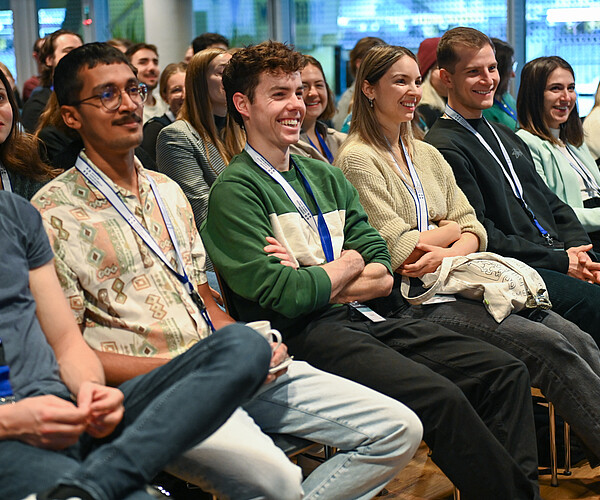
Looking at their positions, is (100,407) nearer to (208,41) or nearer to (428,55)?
(428,55)

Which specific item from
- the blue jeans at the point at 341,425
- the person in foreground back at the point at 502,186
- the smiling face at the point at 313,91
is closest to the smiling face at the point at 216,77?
the smiling face at the point at 313,91

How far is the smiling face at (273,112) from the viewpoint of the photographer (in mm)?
2574

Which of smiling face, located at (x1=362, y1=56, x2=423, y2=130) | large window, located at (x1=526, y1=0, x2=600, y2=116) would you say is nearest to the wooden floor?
smiling face, located at (x1=362, y1=56, x2=423, y2=130)

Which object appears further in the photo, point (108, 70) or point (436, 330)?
point (436, 330)

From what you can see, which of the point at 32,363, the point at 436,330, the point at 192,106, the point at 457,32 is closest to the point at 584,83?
the point at 457,32

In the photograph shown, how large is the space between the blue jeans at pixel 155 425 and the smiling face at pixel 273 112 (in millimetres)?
903

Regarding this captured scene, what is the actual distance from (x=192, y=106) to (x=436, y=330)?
165 centimetres

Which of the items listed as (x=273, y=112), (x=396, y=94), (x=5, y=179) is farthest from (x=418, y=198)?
(x=5, y=179)

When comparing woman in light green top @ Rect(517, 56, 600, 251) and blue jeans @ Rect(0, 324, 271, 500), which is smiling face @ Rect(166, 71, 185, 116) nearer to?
woman in light green top @ Rect(517, 56, 600, 251)

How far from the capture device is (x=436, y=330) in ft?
8.43

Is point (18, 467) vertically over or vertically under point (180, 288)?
under

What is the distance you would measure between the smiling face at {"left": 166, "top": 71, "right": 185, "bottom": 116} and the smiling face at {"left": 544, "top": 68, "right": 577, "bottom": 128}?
6.62 feet

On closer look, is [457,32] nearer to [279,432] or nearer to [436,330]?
[436,330]

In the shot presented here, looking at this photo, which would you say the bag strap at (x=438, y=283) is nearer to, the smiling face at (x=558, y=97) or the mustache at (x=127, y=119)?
the mustache at (x=127, y=119)
